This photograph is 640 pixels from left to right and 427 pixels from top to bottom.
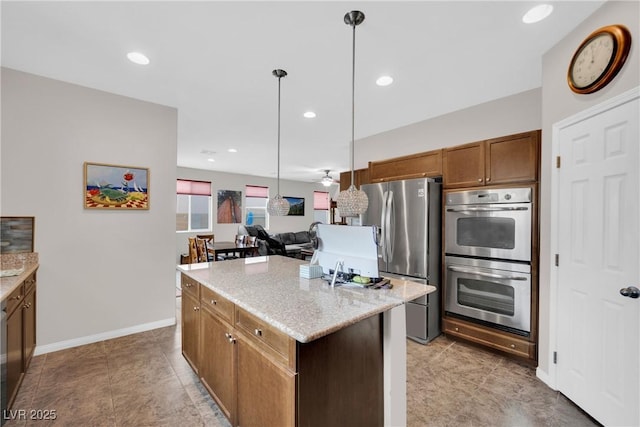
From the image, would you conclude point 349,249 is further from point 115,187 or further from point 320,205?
point 320,205

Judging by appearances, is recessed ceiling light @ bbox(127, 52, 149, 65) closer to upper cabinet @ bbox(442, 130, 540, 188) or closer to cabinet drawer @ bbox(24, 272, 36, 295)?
cabinet drawer @ bbox(24, 272, 36, 295)

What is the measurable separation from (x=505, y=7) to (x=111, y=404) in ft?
12.1

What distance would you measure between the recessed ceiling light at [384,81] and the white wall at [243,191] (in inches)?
239

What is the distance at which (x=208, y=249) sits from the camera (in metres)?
5.03

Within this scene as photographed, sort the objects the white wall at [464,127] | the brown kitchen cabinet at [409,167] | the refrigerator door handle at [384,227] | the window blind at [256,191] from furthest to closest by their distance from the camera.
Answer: the window blind at [256,191]
the refrigerator door handle at [384,227]
the brown kitchen cabinet at [409,167]
the white wall at [464,127]

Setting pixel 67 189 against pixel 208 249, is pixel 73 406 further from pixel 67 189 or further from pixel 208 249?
pixel 208 249

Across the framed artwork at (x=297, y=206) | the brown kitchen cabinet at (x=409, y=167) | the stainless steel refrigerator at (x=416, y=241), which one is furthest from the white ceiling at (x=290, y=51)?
the framed artwork at (x=297, y=206)

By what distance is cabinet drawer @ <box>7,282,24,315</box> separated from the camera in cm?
178

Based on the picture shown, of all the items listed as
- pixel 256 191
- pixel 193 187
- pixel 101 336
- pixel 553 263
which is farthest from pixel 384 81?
pixel 256 191

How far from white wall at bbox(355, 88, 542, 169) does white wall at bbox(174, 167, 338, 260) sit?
4802 mm

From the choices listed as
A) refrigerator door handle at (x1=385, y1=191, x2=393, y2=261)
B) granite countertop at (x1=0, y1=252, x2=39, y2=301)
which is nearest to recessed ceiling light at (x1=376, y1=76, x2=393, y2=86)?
refrigerator door handle at (x1=385, y1=191, x2=393, y2=261)

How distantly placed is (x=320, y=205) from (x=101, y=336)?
8.18 m

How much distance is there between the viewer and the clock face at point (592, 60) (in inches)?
66.2

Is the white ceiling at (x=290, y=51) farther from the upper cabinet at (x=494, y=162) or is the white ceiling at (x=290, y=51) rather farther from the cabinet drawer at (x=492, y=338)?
the cabinet drawer at (x=492, y=338)
